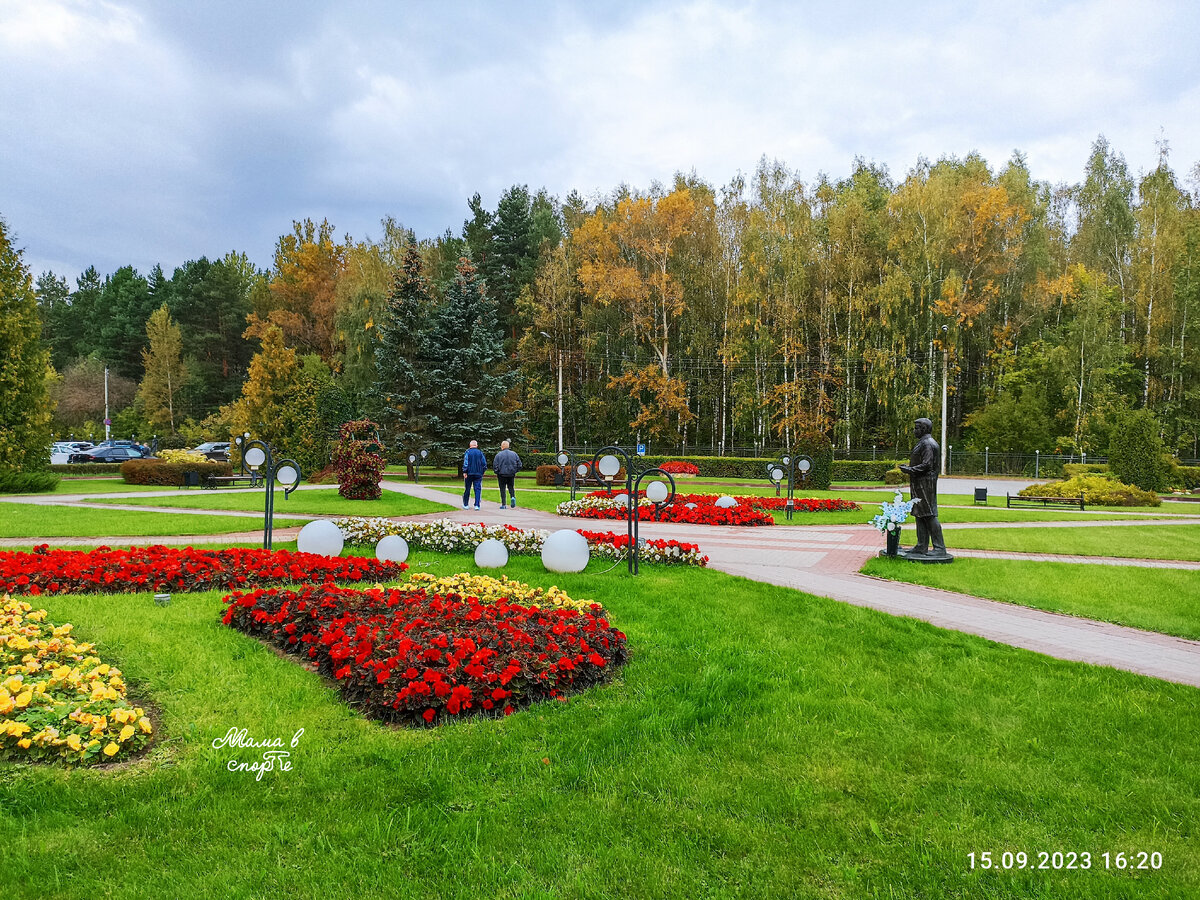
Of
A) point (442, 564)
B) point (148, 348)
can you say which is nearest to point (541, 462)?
point (442, 564)

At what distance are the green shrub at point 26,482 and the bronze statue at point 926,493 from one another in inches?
956

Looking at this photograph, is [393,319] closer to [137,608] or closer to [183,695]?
[137,608]

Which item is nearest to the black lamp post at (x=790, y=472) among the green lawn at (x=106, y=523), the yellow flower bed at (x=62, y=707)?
the green lawn at (x=106, y=523)

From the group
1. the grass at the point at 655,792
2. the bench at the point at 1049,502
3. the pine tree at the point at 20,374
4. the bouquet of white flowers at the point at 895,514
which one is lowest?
the bench at the point at 1049,502

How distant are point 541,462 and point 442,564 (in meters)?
22.5

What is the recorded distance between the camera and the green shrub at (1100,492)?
63.9 feet

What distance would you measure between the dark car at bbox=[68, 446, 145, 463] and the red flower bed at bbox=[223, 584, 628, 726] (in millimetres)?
38222

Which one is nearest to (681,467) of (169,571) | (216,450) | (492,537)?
(492,537)

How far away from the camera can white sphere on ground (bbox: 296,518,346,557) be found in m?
7.91

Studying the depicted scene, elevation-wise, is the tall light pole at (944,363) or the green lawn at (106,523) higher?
the tall light pole at (944,363)

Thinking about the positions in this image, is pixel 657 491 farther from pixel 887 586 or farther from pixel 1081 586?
pixel 1081 586

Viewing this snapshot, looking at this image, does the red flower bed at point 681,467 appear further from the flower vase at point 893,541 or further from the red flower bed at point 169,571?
the red flower bed at point 169,571

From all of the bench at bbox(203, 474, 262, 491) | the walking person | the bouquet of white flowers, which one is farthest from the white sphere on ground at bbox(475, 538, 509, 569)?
the bench at bbox(203, 474, 262, 491)

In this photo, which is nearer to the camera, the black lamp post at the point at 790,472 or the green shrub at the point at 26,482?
the black lamp post at the point at 790,472
